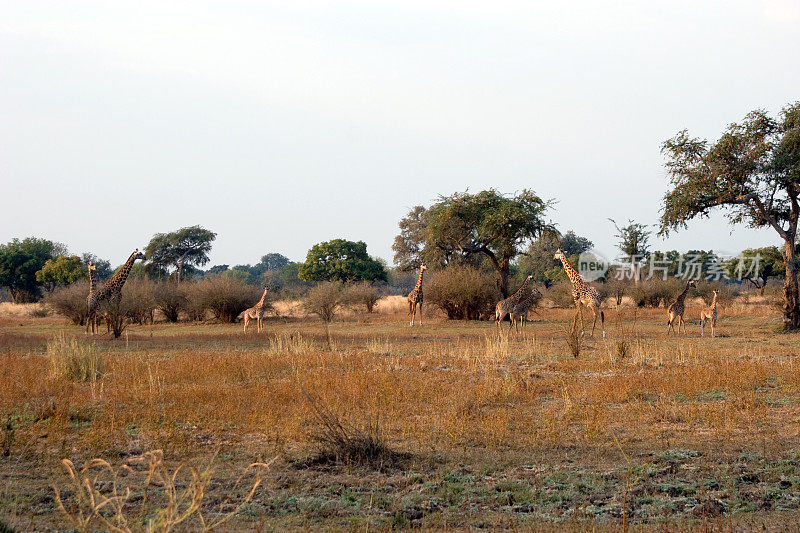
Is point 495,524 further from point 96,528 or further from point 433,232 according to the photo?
point 433,232

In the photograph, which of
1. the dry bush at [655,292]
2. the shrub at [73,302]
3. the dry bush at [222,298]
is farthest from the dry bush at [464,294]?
the shrub at [73,302]

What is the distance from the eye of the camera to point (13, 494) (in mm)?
5074

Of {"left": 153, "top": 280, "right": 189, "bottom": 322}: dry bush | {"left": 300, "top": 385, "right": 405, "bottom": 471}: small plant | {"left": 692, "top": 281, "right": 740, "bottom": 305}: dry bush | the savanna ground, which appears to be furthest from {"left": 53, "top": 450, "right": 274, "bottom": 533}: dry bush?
{"left": 692, "top": 281, "right": 740, "bottom": 305}: dry bush

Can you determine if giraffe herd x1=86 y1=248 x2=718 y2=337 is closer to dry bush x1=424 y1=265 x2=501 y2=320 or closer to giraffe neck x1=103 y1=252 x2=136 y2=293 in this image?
giraffe neck x1=103 y1=252 x2=136 y2=293

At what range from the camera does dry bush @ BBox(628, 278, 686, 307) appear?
36312 mm

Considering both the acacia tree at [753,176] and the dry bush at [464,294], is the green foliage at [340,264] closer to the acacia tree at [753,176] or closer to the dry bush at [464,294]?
the dry bush at [464,294]

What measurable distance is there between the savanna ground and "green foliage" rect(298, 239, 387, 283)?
37574 millimetres

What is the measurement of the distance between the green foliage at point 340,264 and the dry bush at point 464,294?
21313 millimetres

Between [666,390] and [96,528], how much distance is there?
7542 millimetres

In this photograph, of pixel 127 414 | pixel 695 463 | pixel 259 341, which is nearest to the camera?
pixel 695 463

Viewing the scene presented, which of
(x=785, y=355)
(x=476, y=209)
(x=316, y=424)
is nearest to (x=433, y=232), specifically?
(x=476, y=209)

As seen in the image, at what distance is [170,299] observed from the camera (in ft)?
99.9

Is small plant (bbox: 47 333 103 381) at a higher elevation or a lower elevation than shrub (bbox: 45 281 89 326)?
lower

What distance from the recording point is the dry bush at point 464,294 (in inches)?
1129
